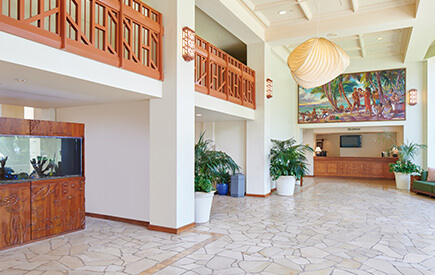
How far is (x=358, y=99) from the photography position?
1244 cm

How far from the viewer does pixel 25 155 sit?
4738 millimetres

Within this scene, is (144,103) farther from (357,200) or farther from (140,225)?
(357,200)

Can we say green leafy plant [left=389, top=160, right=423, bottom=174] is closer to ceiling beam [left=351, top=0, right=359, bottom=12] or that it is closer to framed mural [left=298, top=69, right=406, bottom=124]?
framed mural [left=298, top=69, right=406, bottom=124]

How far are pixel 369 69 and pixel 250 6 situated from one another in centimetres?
695

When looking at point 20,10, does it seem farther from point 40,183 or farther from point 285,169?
point 285,169

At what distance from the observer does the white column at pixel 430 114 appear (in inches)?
435

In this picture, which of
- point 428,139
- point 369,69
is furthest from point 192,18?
point 428,139

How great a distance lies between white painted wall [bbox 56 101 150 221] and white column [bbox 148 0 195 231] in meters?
0.45

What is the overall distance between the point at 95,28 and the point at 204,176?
336 cm

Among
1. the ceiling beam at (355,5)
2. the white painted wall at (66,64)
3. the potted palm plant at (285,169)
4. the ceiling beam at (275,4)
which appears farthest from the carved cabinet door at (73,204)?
the ceiling beam at (355,5)

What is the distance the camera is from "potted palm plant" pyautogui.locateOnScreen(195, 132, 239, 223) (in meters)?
5.89

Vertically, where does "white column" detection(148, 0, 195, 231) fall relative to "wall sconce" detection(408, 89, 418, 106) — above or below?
below

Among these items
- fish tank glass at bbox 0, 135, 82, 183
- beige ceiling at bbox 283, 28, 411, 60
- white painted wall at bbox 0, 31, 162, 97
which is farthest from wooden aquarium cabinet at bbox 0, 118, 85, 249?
beige ceiling at bbox 283, 28, 411, 60

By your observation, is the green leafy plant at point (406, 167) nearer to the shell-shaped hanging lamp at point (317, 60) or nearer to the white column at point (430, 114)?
the white column at point (430, 114)
